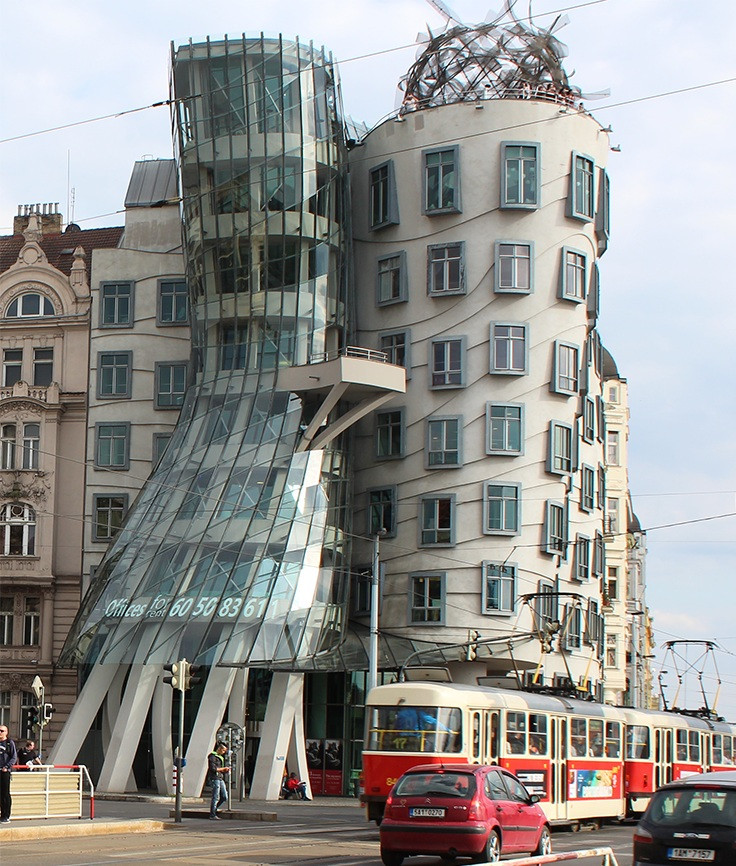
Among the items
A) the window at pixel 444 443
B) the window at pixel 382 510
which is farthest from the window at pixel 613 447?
the window at pixel 444 443

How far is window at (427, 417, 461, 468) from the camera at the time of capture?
55812mm

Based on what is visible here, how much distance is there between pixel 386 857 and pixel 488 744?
9.48 metres

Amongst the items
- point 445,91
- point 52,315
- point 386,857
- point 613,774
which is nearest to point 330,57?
point 445,91

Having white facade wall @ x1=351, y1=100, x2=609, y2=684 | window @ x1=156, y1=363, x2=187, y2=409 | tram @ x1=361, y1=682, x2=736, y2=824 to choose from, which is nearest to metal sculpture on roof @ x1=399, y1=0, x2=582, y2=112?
white facade wall @ x1=351, y1=100, x2=609, y2=684

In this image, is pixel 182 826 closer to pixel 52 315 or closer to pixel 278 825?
pixel 278 825

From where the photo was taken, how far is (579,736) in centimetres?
3612

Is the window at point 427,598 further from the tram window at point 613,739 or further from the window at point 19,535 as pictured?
the window at point 19,535

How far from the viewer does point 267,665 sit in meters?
48.6

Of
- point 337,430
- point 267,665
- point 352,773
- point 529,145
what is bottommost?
point 352,773

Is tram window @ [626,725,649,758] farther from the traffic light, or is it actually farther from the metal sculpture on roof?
the metal sculpture on roof

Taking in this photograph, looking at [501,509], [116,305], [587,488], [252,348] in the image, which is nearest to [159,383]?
[116,305]

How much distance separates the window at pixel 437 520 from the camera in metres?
55.3

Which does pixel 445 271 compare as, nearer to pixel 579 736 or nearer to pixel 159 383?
pixel 159 383

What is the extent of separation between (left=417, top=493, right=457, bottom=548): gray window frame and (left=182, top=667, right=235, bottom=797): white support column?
32.0ft
